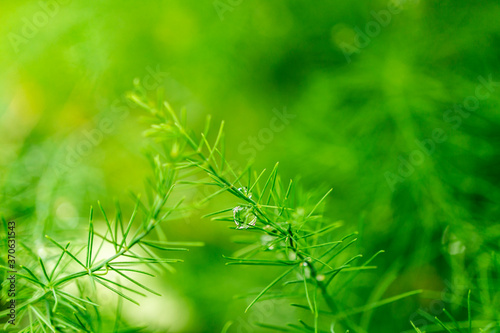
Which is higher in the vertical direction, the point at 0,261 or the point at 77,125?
the point at 77,125

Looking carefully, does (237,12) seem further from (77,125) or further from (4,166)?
(4,166)

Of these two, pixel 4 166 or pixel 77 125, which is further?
pixel 77 125

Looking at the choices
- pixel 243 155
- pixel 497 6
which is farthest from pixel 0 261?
pixel 497 6

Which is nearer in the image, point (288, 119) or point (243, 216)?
point (243, 216)

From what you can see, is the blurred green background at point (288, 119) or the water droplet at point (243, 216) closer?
the water droplet at point (243, 216)
